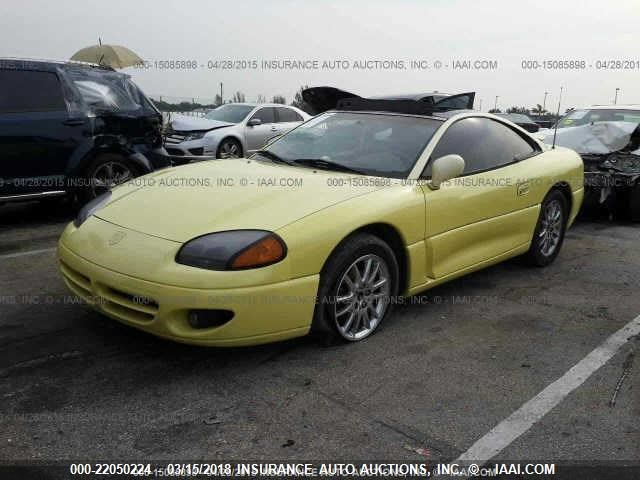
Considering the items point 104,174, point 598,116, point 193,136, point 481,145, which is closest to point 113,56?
point 193,136

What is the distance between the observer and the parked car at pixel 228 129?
36.8ft

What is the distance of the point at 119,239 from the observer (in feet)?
10.6

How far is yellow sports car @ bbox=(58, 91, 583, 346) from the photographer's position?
299 centimetres

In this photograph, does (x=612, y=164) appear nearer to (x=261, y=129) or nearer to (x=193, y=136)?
(x=261, y=129)

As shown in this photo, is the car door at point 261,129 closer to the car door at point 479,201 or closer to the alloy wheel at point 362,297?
the car door at point 479,201

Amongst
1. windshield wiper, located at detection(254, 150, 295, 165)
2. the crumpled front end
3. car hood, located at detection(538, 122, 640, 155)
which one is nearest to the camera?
windshield wiper, located at detection(254, 150, 295, 165)

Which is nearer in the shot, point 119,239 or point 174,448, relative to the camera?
point 174,448

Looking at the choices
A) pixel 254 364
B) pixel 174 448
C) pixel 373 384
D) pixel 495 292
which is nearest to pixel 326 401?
pixel 373 384

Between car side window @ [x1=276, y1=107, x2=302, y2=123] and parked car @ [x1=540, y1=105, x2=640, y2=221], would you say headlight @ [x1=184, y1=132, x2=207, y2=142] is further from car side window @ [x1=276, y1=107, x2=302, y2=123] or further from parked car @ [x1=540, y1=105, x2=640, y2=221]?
parked car @ [x1=540, y1=105, x2=640, y2=221]

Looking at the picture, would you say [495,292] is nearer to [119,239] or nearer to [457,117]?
[457,117]

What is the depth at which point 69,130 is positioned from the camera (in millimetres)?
6281

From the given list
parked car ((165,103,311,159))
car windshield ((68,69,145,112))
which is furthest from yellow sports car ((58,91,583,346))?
parked car ((165,103,311,159))

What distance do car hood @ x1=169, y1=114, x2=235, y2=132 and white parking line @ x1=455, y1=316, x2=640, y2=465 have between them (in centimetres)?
914

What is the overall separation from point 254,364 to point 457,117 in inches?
93.4
